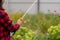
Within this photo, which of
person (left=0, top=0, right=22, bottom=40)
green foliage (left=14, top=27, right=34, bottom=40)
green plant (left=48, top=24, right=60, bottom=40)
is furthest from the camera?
green foliage (left=14, top=27, right=34, bottom=40)

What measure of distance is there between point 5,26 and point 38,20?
5027 mm

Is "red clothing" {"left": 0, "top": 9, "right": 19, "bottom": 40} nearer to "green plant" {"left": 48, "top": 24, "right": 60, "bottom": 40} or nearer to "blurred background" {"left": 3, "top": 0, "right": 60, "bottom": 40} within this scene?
"blurred background" {"left": 3, "top": 0, "right": 60, "bottom": 40}

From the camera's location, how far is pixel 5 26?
3.62 m

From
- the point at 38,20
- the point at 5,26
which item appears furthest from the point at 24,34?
the point at 38,20

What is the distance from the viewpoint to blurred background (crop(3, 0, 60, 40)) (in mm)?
5732

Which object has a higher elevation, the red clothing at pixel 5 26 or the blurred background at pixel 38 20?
the red clothing at pixel 5 26

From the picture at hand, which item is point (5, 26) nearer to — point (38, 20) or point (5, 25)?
point (5, 25)

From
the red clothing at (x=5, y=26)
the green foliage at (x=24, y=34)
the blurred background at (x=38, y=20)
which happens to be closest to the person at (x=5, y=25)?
the red clothing at (x=5, y=26)

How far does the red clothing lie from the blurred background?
68.2 inches

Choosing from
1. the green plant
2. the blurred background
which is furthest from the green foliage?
the green plant

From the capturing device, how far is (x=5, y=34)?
3.72m

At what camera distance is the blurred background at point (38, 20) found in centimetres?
573

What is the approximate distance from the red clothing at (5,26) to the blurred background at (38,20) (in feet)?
5.68

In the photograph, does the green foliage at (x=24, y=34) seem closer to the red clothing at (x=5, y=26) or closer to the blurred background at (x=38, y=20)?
the blurred background at (x=38, y=20)
